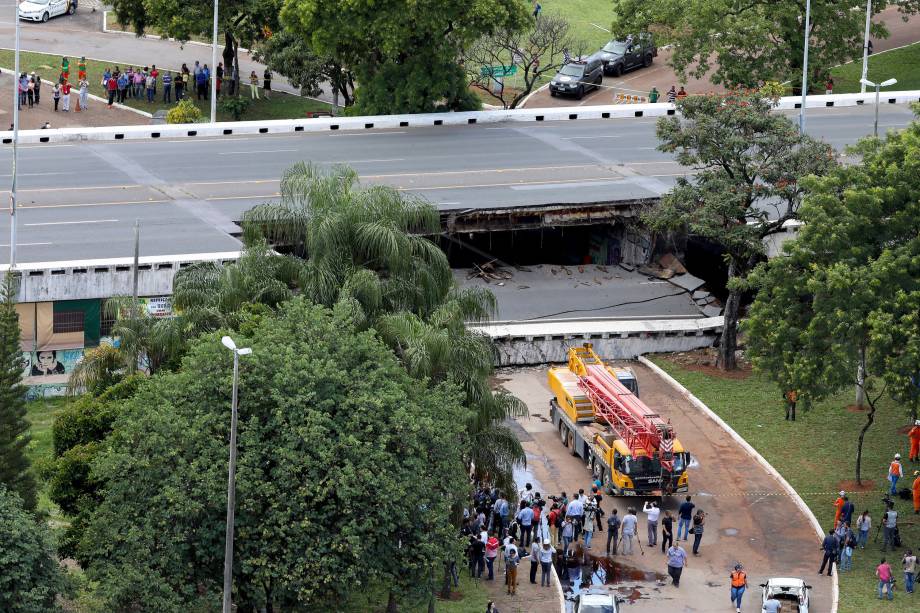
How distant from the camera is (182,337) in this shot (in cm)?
3938

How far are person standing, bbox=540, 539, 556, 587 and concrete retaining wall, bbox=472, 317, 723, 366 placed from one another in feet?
42.2

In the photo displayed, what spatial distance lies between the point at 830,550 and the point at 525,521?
280 inches

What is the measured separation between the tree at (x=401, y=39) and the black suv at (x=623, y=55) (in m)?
14.1

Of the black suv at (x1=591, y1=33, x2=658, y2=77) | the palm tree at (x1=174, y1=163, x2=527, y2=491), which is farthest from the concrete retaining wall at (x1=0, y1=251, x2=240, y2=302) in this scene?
the black suv at (x1=591, y1=33, x2=658, y2=77)

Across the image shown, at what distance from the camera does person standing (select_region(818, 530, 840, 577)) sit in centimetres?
→ 4003

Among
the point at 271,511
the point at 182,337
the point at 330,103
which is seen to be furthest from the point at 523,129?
the point at 271,511

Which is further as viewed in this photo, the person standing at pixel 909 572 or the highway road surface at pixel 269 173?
the highway road surface at pixel 269 173

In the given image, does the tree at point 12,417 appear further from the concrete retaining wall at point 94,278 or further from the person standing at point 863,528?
the person standing at point 863,528

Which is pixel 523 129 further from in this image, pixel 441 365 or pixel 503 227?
pixel 441 365

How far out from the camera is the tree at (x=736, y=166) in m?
50.4

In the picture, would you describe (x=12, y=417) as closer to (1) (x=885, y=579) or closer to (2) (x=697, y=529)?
(2) (x=697, y=529)

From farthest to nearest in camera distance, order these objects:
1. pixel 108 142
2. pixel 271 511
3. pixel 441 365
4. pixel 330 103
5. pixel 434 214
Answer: pixel 330 103 → pixel 108 142 → pixel 434 214 → pixel 441 365 → pixel 271 511

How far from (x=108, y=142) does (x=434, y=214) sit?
74.8 ft

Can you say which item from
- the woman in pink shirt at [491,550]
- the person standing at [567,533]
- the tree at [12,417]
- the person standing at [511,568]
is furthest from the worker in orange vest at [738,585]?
the tree at [12,417]
